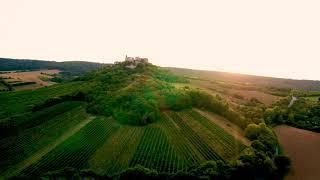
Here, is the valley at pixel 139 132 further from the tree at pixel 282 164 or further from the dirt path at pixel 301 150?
the dirt path at pixel 301 150

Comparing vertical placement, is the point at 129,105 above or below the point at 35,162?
above

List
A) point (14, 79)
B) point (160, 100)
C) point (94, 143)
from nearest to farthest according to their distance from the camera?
1. point (94, 143)
2. point (160, 100)
3. point (14, 79)

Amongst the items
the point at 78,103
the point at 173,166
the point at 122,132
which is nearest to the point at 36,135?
the point at 122,132

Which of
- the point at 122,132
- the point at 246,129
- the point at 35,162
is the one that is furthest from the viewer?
the point at 246,129

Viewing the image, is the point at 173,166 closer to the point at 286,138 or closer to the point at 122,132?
the point at 122,132

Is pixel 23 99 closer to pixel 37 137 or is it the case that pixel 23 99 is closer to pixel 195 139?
pixel 37 137

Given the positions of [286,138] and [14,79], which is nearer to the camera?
[286,138]

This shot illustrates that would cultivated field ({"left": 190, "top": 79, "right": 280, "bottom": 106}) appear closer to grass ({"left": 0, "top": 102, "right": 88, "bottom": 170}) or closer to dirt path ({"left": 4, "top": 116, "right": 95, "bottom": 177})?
grass ({"left": 0, "top": 102, "right": 88, "bottom": 170})

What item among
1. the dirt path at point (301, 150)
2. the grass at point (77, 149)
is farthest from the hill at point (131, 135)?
the dirt path at point (301, 150)
